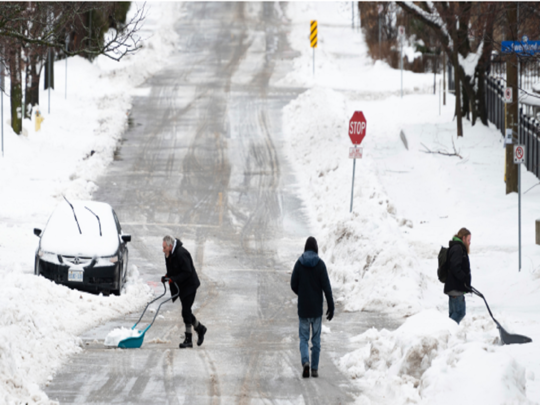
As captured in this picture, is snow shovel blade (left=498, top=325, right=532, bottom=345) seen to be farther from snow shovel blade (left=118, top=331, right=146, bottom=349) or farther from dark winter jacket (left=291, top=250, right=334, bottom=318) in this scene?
snow shovel blade (left=118, top=331, right=146, bottom=349)

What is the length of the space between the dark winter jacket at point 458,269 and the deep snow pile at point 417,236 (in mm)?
635

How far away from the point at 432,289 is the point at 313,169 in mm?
11882

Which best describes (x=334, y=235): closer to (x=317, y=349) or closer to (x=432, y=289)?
(x=432, y=289)

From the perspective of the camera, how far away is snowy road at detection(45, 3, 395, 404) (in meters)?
8.74

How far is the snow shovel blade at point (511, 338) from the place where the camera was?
927 cm

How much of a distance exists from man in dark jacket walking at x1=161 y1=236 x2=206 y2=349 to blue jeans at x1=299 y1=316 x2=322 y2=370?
79.7 inches

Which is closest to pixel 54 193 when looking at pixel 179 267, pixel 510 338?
pixel 179 267

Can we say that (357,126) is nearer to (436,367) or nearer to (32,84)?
(436,367)

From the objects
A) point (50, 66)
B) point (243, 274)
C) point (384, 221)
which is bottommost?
point (243, 274)

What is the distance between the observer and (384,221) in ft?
54.2

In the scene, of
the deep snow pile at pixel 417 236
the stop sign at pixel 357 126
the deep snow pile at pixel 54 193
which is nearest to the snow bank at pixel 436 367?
the deep snow pile at pixel 417 236

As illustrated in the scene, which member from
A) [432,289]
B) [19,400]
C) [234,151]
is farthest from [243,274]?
[234,151]

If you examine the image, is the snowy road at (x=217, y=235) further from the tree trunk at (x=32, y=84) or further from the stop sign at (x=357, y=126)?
the tree trunk at (x=32, y=84)

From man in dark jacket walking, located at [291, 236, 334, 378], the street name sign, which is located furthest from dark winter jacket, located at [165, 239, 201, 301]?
the street name sign
